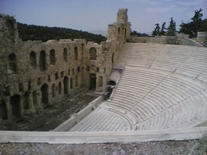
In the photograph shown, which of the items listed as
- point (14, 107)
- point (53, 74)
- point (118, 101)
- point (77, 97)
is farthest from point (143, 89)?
point (14, 107)

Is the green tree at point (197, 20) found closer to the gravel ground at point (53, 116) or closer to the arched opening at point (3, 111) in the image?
the gravel ground at point (53, 116)

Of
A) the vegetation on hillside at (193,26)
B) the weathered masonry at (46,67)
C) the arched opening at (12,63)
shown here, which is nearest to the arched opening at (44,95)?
the weathered masonry at (46,67)

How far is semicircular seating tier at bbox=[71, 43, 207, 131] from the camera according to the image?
11188mm

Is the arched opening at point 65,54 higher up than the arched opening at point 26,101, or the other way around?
the arched opening at point 65,54

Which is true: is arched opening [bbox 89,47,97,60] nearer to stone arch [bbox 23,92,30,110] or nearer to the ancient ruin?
the ancient ruin

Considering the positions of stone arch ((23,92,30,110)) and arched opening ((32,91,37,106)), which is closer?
stone arch ((23,92,30,110))

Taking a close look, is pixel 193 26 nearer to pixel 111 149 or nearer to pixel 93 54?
pixel 93 54

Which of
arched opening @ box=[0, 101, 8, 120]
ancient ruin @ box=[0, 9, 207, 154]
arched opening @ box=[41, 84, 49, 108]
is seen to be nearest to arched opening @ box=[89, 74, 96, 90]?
ancient ruin @ box=[0, 9, 207, 154]

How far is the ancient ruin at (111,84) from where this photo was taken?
9297 millimetres

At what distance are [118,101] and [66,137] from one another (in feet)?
36.7

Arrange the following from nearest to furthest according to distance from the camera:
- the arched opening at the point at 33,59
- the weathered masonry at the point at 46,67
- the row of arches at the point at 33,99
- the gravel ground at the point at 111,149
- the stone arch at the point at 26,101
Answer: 1. the gravel ground at the point at 111,149
2. the weathered masonry at the point at 46,67
3. the row of arches at the point at 33,99
4. the stone arch at the point at 26,101
5. the arched opening at the point at 33,59

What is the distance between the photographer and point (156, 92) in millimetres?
14461

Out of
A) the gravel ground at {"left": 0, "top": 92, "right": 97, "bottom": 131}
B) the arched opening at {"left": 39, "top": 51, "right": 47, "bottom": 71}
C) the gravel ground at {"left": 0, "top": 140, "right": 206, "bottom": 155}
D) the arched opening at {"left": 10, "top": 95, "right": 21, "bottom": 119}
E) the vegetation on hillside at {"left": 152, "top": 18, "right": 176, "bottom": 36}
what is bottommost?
the gravel ground at {"left": 0, "top": 92, "right": 97, "bottom": 131}

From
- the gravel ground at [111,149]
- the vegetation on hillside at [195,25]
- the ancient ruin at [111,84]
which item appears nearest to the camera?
the gravel ground at [111,149]
